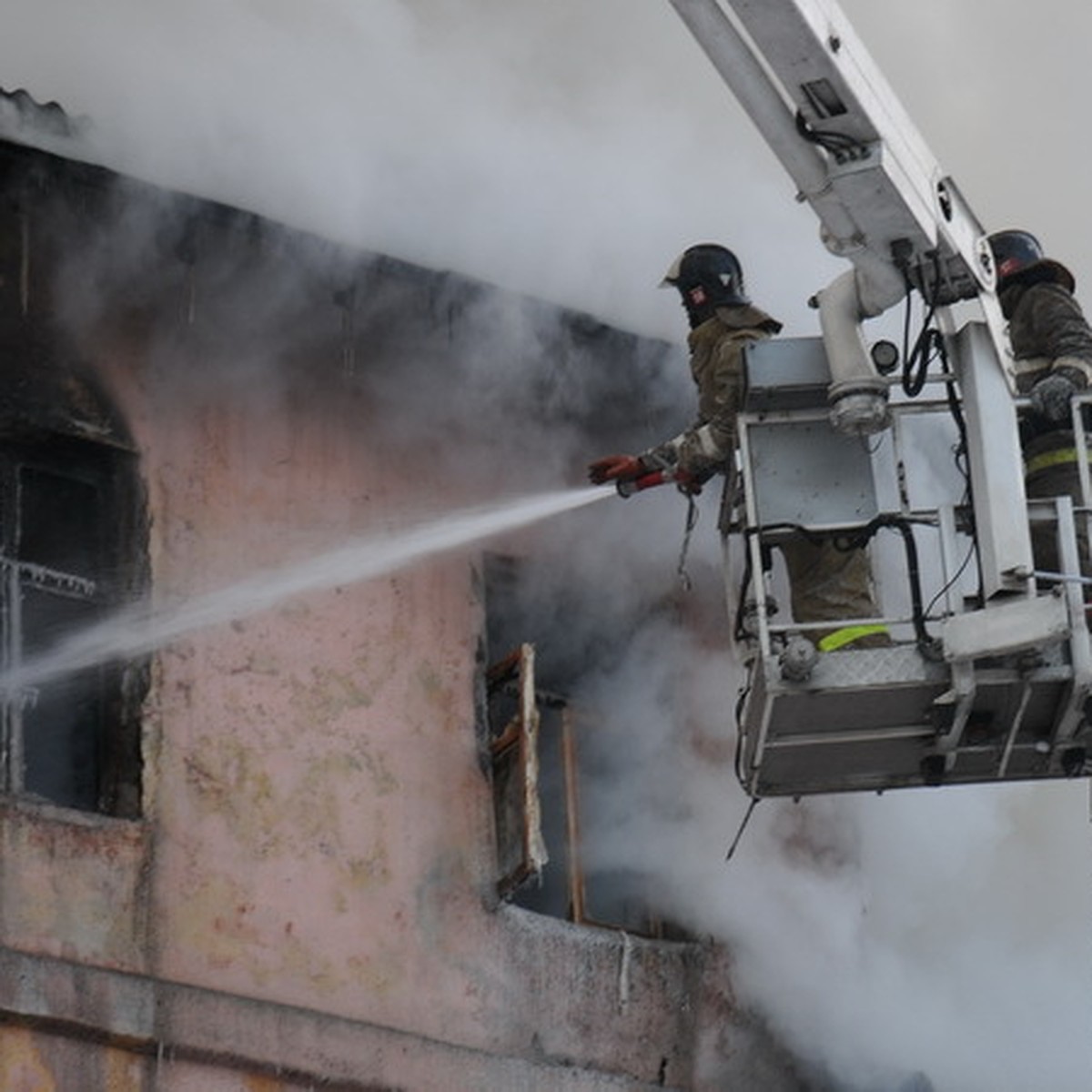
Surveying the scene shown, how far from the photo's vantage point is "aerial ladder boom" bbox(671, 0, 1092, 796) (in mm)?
10062

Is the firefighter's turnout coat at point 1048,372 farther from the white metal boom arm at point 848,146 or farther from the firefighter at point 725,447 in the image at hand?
the firefighter at point 725,447

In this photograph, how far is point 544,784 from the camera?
40.8 feet

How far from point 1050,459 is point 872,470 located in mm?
570

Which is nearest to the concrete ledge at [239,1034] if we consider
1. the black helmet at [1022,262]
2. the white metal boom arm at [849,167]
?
the white metal boom arm at [849,167]

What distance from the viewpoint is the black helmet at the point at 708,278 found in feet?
37.0

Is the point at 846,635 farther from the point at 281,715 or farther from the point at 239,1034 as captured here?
the point at 239,1034

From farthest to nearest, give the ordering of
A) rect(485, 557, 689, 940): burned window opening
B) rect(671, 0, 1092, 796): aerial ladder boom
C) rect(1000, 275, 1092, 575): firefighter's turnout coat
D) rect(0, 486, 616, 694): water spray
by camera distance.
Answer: rect(485, 557, 689, 940): burned window opening
rect(0, 486, 616, 694): water spray
rect(1000, 275, 1092, 575): firefighter's turnout coat
rect(671, 0, 1092, 796): aerial ladder boom

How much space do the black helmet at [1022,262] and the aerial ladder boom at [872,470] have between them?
509 mm

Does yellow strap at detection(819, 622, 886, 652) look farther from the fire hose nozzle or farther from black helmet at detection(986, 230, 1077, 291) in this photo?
black helmet at detection(986, 230, 1077, 291)

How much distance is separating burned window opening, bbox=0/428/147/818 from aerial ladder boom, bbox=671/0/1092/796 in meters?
1.97

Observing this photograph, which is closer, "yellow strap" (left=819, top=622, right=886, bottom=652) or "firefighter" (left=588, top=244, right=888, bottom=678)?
"yellow strap" (left=819, top=622, right=886, bottom=652)

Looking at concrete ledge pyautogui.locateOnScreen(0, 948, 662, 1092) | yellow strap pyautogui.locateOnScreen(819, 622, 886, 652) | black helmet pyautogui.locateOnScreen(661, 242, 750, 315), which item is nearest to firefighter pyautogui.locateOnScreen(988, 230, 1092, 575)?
yellow strap pyautogui.locateOnScreen(819, 622, 886, 652)

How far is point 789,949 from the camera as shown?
1242 centimetres

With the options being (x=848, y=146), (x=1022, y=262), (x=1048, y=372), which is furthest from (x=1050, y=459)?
(x=848, y=146)
